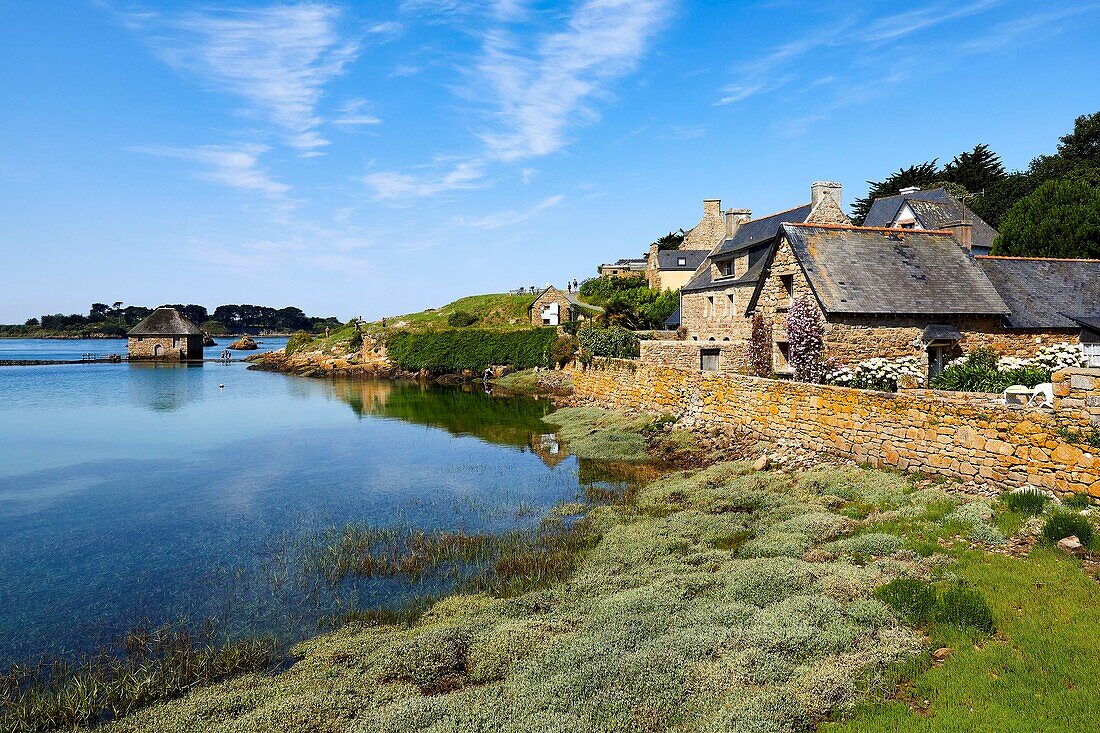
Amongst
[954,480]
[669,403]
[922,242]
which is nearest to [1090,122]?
[922,242]

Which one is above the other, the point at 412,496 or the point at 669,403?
the point at 669,403

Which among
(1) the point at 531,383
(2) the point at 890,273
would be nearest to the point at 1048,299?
(2) the point at 890,273

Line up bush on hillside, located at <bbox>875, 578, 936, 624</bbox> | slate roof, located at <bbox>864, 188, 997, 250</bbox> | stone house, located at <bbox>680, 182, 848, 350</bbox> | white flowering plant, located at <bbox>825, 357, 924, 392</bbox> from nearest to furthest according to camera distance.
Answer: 1. bush on hillside, located at <bbox>875, 578, 936, 624</bbox>
2. white flowering plant, located at <bbox>825, 357, 924, 392</bbox>
3. stone house, located at <bbox>680, 182, 848, 350</bbox>
4. slate roof, located at <bbox>864, 188, 997, 250</bbox>

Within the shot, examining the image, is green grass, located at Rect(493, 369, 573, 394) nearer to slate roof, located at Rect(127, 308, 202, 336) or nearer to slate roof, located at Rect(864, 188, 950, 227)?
slate roof, located at Rect(864, 188, 950, 227)

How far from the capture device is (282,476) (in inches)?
883

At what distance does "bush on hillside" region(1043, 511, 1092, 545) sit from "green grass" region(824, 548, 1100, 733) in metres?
1.15

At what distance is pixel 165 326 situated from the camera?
306 ft

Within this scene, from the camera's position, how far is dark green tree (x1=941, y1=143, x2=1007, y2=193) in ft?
223

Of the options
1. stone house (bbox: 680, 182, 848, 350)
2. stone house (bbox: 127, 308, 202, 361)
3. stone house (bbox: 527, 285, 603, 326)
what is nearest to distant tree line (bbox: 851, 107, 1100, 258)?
stone house (bbox: 680, 182, 848, 350)

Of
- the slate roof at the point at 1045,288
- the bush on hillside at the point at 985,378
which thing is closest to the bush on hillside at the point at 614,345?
the slate roof at the point at 1045,288

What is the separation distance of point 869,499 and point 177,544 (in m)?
16.8

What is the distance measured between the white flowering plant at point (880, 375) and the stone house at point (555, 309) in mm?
45374

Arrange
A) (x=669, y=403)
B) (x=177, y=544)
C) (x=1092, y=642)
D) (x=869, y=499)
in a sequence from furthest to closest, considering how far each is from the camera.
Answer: (x=669, y=403), (x=177, y=544), (x=869, y=499), (x=1092, y=642)

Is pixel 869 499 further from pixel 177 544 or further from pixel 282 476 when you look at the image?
pixel 282 476
